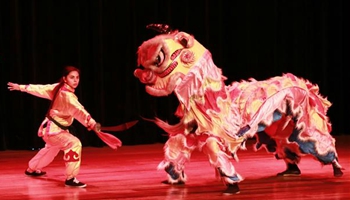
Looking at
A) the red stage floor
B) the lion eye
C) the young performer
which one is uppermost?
the lion eye

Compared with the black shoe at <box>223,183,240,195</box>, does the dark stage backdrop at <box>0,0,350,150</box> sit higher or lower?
higher

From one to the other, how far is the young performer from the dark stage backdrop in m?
1.48

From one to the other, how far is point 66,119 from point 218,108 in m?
1.16

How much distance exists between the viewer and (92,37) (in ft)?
22.7

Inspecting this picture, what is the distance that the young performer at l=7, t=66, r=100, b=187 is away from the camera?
478 centimetres

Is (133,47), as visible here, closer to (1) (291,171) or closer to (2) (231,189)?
(1) (291,171)

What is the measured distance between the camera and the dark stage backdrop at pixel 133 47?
22.2 ft

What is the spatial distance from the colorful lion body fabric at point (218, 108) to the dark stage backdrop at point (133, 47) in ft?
5.57

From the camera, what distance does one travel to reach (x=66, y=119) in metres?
5.00

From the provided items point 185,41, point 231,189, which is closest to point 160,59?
point 185,41

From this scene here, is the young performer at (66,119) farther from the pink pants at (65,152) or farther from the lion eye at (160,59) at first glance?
the lion eye at (160,59)

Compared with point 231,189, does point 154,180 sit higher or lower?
lower

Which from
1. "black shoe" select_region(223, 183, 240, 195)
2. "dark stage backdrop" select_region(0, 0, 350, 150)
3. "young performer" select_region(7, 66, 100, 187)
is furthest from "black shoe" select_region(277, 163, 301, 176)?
"dark stage backdrop" select_region(0, 0, 350, 150)

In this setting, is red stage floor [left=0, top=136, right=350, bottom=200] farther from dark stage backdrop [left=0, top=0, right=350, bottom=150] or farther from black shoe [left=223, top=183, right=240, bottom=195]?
dark stage backdrop [left=0, top=0, right=350, bottom=150]
